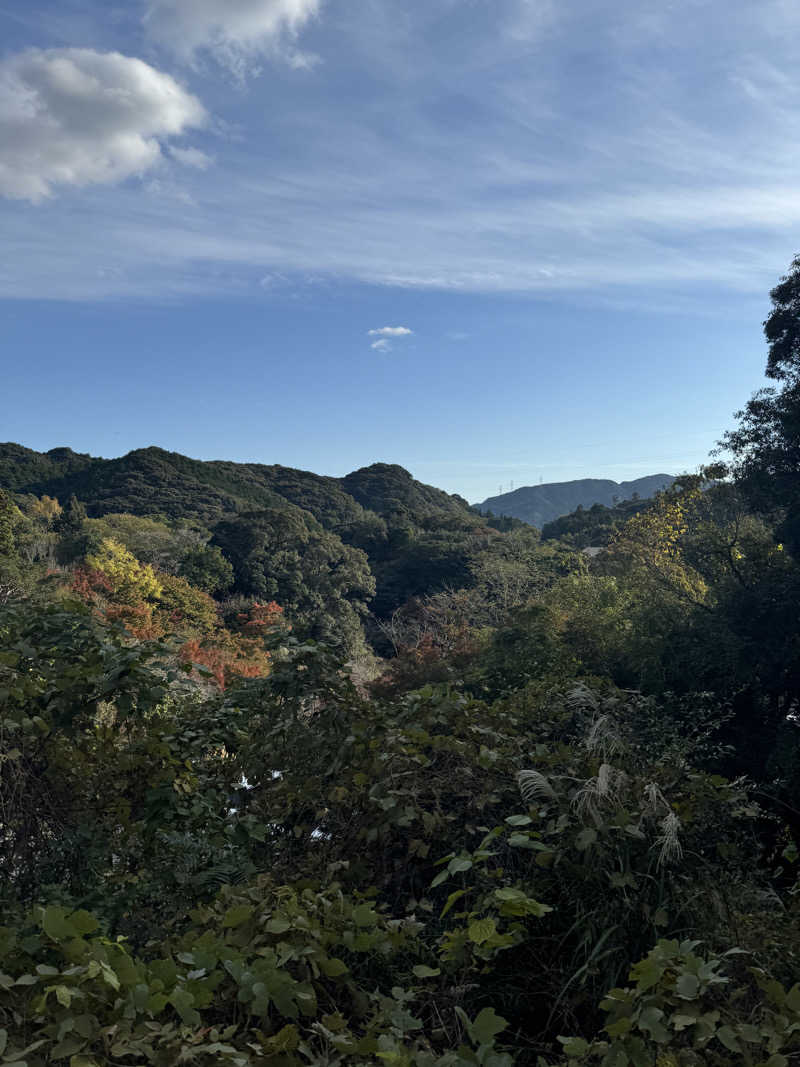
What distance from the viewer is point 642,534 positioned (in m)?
20.5

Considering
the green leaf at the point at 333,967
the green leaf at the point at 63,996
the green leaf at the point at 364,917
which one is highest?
the green leaf at the point at 63,996

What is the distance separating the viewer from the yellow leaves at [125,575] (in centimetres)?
2112

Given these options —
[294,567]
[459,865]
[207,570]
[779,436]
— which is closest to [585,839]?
[459,865]

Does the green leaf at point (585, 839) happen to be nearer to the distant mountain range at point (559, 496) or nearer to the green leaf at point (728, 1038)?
the green leaf at point (728, 1038)

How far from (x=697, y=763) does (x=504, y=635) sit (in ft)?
16.1

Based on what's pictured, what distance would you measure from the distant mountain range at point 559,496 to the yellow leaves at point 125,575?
105m

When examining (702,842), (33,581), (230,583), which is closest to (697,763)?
(702,842)

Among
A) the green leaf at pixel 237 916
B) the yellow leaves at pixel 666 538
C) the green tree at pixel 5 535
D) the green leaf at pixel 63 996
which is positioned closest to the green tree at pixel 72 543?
the green tree at pixel 5 535

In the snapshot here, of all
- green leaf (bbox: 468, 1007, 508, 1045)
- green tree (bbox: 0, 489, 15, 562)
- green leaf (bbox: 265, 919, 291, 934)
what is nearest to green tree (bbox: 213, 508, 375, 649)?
green tree (bbox: 0, 489, 15, 562)

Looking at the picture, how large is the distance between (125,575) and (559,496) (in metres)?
124

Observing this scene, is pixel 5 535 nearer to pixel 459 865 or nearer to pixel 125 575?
pixel 125 575

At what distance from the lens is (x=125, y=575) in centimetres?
2194

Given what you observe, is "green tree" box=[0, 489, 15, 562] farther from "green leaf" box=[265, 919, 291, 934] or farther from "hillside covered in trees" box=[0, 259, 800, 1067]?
"green leaf" box=[265, 919, 291, 934]

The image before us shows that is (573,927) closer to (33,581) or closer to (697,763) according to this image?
(697,763)
